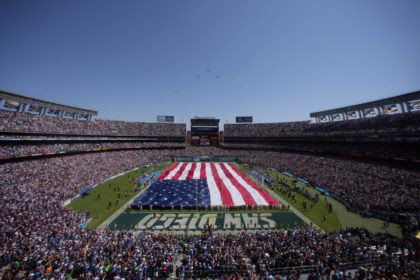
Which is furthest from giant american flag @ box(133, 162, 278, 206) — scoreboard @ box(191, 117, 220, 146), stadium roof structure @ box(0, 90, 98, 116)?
scoreboard @ box(191, 117, 220, 146)

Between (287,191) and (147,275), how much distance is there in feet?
84.3

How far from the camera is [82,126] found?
51.6 m

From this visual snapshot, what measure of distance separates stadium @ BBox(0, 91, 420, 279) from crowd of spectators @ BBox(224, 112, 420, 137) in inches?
13.0

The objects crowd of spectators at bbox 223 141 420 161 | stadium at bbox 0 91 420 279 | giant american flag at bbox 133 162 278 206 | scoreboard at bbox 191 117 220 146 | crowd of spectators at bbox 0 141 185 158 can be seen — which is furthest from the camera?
scoreboard at bbox 191 117 220 146

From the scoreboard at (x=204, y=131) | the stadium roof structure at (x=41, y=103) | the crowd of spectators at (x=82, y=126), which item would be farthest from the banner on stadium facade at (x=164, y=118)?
the stadium roof structure at (x=41, y=103)

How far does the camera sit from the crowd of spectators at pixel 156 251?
38.2 ft

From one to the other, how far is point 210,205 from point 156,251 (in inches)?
500

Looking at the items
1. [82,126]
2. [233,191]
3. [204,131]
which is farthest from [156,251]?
[204,131]

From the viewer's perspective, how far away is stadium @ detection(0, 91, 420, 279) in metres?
12.2

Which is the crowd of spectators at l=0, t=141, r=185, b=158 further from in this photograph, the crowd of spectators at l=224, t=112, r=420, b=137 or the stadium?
the crowd of spectators at l=224, t=112, r=420, b=137

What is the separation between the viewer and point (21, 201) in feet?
67.3

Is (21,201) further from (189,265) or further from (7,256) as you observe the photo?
(189,265)

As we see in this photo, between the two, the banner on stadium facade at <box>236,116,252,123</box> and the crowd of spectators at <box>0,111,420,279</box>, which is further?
the banner on stadium facade at <box>236,116,252,123</box>

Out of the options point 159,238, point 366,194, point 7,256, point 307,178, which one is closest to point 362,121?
point 307,178
